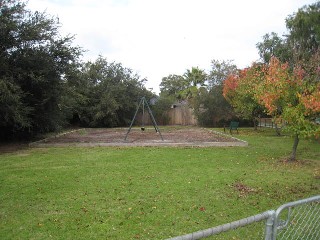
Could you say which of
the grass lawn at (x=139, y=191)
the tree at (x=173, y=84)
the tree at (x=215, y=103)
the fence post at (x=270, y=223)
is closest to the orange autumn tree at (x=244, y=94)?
the tree at (x=215, y=103)

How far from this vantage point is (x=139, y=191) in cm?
687

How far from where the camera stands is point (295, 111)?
9859mm

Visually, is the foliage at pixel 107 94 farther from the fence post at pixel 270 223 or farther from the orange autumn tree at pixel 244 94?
the fence post at pixel 270 223

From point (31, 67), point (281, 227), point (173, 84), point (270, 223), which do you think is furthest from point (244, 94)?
point (173, 84)

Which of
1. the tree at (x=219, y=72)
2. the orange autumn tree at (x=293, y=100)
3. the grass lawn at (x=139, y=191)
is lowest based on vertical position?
the grass lawn at (x=139, y=191)

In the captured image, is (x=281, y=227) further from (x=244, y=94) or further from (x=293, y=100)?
(x=244, y=94)

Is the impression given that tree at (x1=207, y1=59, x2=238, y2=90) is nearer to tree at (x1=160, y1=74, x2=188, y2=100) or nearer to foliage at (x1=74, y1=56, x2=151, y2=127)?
foliage at (x1=74, y1=56, x2=151, y2=127)

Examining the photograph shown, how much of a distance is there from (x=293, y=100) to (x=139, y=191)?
6265 millimetres

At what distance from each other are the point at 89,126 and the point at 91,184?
22.5 meters

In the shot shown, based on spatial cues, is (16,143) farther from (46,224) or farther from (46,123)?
(46,224)

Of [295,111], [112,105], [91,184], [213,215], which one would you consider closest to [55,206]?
[91,184]

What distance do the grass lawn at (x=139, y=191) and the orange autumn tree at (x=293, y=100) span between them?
1.21m

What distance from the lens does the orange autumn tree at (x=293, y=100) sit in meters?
9.62

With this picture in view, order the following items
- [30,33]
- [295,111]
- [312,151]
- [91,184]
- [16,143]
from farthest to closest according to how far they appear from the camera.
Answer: [16,143], [30,33], [312,151], [295,111], [91,184]
